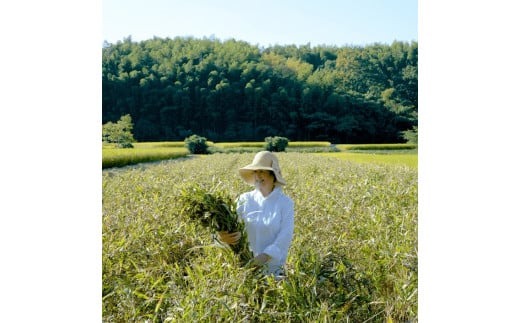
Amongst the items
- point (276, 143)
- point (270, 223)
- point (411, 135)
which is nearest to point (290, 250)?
point (270, 223)

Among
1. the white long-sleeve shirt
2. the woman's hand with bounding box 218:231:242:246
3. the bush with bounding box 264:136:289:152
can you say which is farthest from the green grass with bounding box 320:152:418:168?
the woman's hand with bounding box 218:231:242:246

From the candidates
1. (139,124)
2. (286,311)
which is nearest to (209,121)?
(139,124)

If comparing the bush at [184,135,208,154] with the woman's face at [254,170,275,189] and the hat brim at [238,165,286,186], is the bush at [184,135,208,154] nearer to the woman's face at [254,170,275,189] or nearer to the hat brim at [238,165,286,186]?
the hat brim at [238,165,286,186]

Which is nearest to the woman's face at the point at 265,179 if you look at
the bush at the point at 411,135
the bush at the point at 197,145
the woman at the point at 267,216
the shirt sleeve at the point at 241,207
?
the woman at the point at 267,216

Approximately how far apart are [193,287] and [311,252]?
0.58 metres

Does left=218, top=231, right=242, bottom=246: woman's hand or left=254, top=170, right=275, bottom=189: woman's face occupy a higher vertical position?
left=254, top=170, right=275, bottom=189: woman's face

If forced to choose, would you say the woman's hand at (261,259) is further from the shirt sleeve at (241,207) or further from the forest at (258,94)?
the forest at (258,94)

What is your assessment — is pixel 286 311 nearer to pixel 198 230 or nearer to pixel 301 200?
pixel 198 230

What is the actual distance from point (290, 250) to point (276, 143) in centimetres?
60

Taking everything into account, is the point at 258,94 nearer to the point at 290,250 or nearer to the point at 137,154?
the point at 137,154

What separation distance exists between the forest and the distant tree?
0.10 ft

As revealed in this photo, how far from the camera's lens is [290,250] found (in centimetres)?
287

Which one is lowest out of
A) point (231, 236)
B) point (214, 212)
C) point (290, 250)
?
point (290, 250)

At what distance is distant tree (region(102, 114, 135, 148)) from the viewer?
3.17 metres
